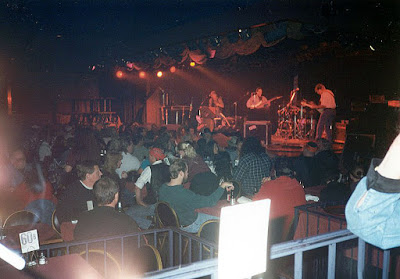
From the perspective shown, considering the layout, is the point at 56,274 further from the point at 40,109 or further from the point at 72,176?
the point at 40,109

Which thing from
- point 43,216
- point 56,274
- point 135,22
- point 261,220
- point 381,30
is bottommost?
point 43,216

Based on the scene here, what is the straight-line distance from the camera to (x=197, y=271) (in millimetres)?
1200

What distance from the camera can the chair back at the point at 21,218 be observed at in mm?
3395

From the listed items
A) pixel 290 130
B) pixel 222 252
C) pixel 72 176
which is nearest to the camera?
pixel 222 252

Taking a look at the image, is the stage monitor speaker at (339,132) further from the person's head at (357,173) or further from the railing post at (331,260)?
the railing post at (331,260)

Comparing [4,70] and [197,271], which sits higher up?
[4,70]

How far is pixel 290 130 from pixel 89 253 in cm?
1131

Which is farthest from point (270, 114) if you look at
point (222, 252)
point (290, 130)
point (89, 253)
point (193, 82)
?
point (222, 252)

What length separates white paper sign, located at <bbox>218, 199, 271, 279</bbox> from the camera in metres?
1.20

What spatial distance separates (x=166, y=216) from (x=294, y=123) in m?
10.0

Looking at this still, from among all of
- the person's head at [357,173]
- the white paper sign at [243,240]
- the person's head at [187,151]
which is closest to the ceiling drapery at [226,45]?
the person's head at [187,151]

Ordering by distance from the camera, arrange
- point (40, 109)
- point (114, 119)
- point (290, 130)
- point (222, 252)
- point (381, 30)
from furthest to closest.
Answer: point (114, 119), point (40, 109), point (290, 130), point (381, 30), point (222, 252)

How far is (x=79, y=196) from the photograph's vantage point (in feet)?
12.2

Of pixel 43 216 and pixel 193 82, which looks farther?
pixel 193 82
